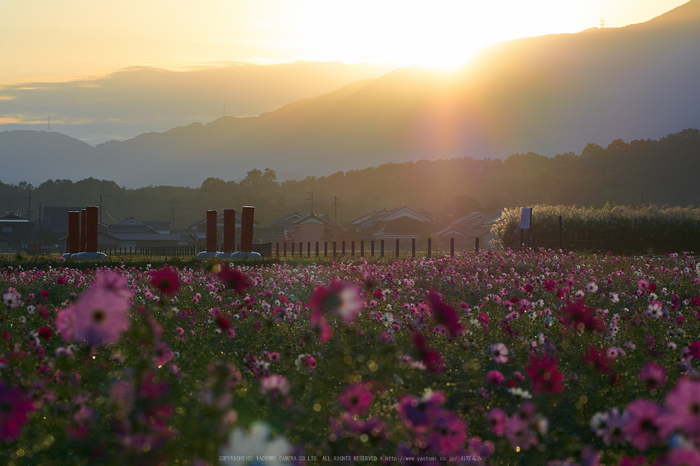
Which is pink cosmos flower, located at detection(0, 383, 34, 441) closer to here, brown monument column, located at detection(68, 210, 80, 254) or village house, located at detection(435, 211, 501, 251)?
brown monument column, located at detection(68, 210, 80, 254)

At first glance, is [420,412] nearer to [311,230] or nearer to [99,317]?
[99,317]

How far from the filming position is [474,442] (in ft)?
9.32

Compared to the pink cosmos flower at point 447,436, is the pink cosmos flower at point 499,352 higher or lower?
higher

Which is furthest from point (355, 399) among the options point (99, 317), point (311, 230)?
point (311, 230)

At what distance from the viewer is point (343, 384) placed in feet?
19.3

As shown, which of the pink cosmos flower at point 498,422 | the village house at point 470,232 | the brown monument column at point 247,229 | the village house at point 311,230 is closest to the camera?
the pink cosmos flower at point 498,422

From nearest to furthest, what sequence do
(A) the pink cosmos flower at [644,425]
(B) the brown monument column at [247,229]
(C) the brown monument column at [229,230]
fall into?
(A) the pink cosmos flower at [644,425], (B) the brown monument column at [247,229], (C) the brown monument column at [229,230]

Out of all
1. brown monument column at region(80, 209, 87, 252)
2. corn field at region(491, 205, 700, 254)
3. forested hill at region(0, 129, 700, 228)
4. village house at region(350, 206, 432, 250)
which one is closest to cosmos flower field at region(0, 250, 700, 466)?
brown monument column at region(80, 209, 87, 252)

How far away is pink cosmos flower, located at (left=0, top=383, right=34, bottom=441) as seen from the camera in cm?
239

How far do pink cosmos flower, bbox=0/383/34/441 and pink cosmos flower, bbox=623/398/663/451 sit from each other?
87.8 inches

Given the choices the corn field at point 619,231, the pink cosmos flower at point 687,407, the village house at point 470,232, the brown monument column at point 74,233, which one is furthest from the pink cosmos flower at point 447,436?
the village house at point 470,232

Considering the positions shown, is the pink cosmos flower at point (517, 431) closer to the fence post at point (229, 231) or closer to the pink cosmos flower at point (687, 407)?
the pink cosmos flower at point (687, 407)

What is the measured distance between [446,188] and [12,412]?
5528 inches

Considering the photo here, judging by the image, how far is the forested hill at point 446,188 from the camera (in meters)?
113
